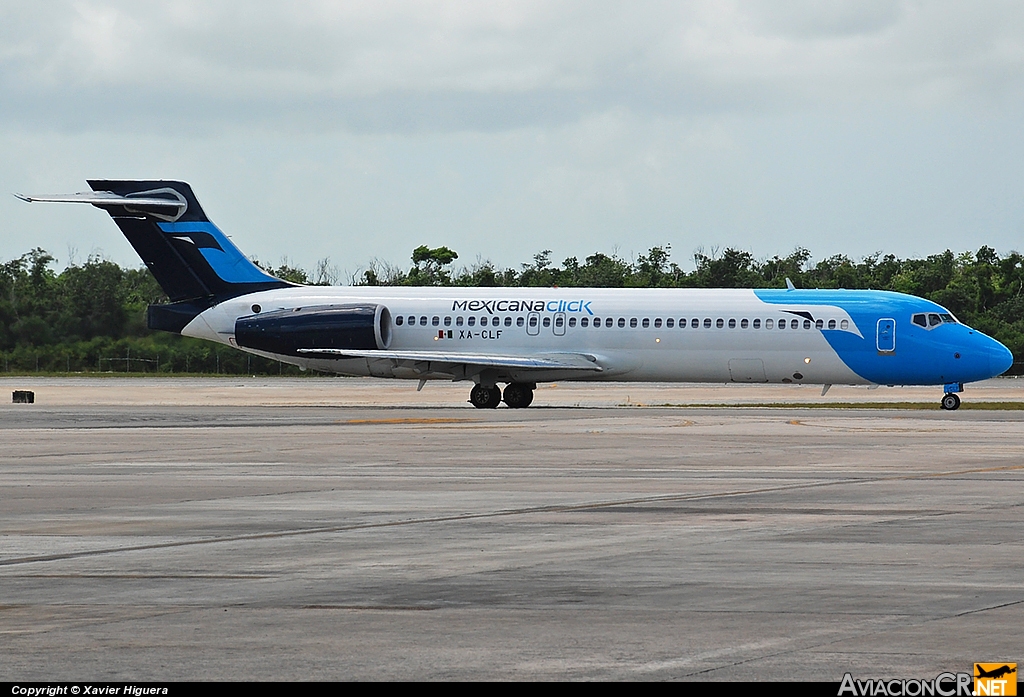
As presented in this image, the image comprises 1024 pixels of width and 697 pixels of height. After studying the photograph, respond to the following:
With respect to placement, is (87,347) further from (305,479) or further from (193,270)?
(305,479)

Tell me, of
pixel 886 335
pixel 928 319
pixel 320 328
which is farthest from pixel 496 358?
pixel 928 319

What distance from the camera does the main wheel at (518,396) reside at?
1763 inches

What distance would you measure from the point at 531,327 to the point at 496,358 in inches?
63.7

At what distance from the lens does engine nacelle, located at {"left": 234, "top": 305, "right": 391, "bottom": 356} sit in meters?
44.8

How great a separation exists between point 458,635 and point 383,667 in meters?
1.00

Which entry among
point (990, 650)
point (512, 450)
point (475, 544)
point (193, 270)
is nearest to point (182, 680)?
point (990, 650)

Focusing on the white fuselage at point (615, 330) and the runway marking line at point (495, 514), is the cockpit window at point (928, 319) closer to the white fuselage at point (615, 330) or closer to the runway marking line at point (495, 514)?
the white fuselage at point (615, 330)

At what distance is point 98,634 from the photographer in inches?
360

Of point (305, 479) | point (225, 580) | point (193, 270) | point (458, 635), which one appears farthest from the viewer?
point (193, 270)

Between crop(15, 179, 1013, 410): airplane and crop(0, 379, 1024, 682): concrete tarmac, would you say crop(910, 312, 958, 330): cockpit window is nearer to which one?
crop(15, 179, 1013, 410): airplane

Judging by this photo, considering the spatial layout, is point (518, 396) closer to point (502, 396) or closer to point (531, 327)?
point (502, 396)

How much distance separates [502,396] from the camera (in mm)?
45188

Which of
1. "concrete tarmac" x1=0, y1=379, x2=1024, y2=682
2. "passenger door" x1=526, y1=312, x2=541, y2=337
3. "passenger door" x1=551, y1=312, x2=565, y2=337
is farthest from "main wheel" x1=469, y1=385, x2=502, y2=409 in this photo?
"concrete tarmac" x1=0, y1=379, x2=1024, y2=682

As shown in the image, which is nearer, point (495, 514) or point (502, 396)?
point (495, 514)
